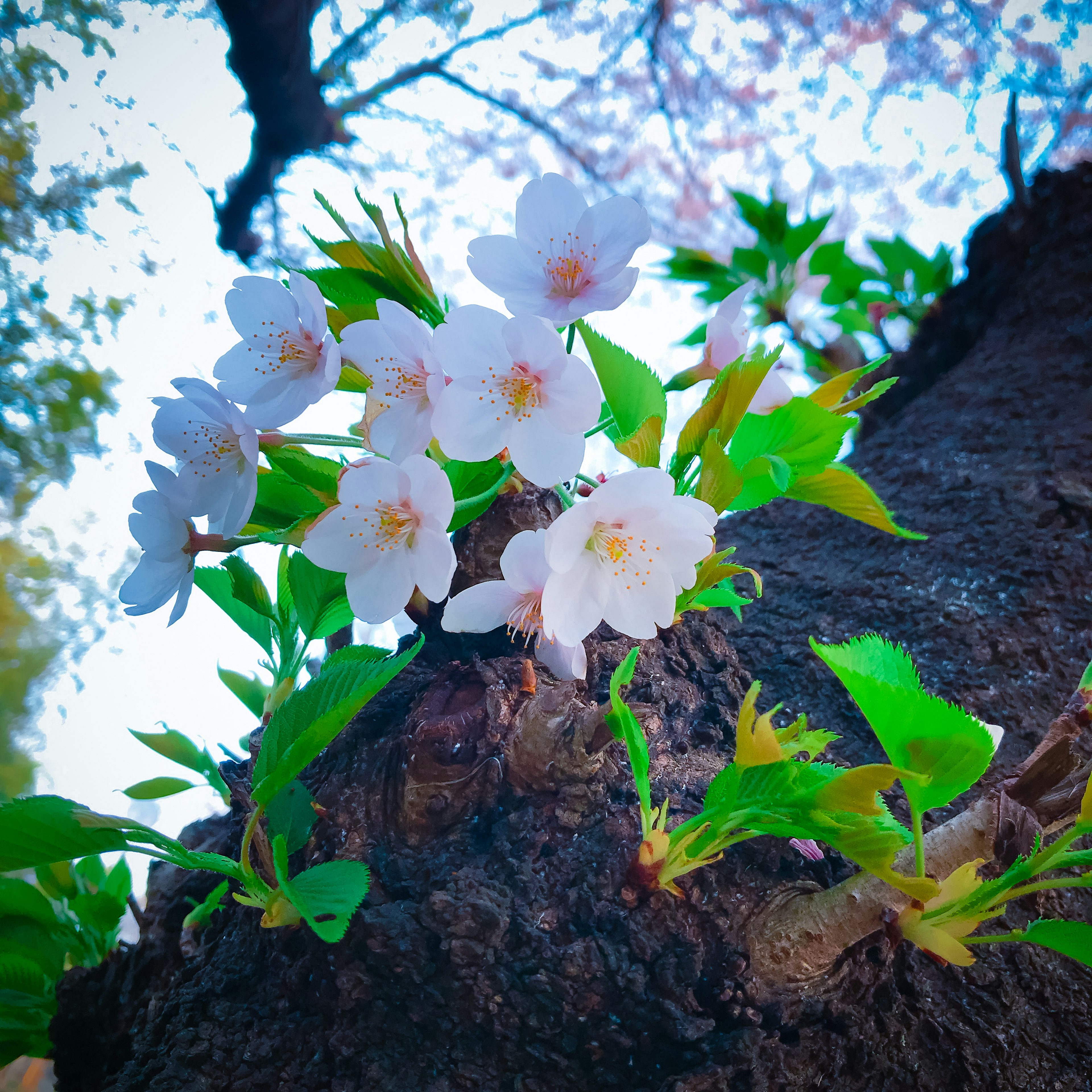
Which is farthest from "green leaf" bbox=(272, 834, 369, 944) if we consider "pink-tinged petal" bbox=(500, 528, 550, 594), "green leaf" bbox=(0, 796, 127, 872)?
"pink-tinged petal" bbox=(500, 528, 550, 594)

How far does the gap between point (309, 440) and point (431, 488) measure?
156mm

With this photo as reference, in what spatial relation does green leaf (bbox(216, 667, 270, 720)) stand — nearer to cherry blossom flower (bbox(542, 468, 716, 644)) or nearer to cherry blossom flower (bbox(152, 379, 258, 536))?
cherry blossom flower (bbox(152, 379, 258, 536))

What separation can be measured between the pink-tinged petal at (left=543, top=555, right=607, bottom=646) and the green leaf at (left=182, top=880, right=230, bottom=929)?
0.52m

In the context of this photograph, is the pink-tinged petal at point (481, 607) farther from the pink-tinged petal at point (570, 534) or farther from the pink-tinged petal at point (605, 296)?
the pink-tinged petal at point (605, 296)

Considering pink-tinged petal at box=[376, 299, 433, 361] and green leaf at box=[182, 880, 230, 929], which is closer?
pink-tinged petal at box=[376, 299, 433, 361]

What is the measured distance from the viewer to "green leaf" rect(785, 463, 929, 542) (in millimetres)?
562

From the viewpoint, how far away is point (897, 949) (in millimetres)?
563

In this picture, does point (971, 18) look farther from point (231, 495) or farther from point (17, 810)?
point (17, 810)

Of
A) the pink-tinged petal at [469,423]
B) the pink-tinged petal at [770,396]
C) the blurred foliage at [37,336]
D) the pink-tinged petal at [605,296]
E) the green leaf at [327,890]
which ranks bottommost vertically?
the green leaf at [327,890]

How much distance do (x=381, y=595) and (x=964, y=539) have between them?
3.15ft

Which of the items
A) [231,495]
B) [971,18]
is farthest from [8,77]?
[971,18]

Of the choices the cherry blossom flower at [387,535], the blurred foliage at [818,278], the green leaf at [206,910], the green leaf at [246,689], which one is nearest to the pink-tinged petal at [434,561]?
the cherry blossom flower at [387,535]

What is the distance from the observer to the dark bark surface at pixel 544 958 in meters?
0.47

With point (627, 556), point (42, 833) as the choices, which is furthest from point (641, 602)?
point (42, 833)
